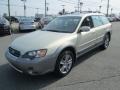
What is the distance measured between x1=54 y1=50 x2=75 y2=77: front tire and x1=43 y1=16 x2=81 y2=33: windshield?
0.83m

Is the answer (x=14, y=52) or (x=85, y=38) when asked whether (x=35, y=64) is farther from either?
(x=85, y=38)

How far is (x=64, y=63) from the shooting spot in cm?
479

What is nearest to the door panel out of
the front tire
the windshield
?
the windshield

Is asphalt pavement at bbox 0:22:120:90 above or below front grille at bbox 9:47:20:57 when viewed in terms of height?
below

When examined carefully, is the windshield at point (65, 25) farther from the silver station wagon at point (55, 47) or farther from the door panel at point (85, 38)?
the door panel at point (85, 38)

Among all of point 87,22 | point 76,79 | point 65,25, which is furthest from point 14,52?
point 87,22

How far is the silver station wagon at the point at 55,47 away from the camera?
4145 millimetres

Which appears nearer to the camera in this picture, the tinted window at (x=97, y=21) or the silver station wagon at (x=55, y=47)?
the silver station wagon at (x=55, y=47)

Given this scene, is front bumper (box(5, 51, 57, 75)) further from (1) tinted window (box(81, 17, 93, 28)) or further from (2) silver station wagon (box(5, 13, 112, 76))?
(1) tinted window (box(81, 17, 93, 28))

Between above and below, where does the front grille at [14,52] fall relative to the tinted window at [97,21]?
below

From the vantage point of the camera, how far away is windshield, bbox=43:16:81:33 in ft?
17.9

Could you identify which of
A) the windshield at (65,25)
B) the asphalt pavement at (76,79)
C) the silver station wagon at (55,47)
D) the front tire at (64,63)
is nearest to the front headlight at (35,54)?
the silver station wagon at (55,47)

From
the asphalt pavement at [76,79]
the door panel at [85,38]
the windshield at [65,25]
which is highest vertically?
the windshield at [65,25]

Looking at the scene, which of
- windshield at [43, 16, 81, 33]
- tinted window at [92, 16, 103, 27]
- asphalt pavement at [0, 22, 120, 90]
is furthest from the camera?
tinted window at [92, 16, 103, 27]
